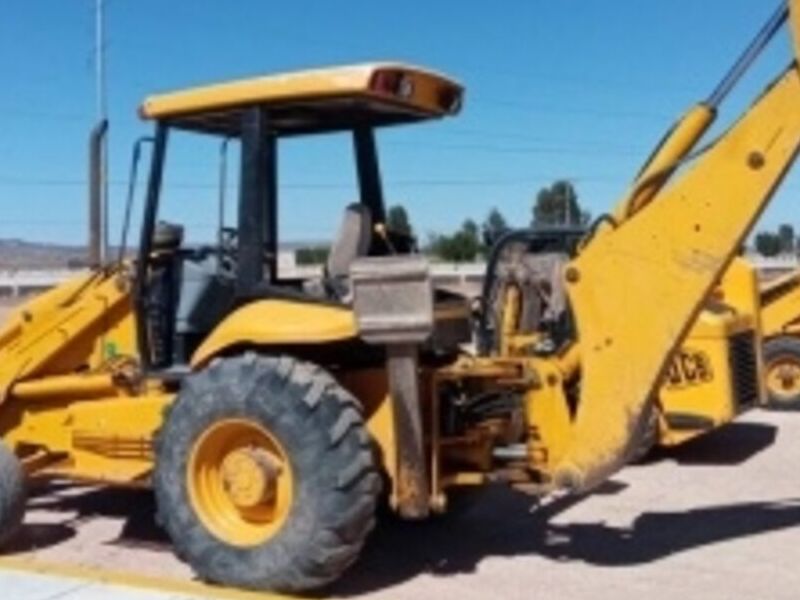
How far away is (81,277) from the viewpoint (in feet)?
27.6

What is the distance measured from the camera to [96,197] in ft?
29.0

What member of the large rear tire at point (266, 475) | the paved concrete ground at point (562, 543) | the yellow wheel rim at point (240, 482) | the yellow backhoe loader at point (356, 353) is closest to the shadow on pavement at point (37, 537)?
the paved concrete ground at point (562, 543)

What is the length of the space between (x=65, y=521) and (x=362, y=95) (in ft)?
11.4

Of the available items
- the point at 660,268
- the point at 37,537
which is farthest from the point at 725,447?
the point at 37,537

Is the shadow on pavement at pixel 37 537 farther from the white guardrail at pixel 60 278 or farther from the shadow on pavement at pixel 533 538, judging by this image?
the white guardrail at pixel 60 278

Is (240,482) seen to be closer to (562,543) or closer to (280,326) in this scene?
(280,326)

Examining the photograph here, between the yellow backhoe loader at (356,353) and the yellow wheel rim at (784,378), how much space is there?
6.81 m

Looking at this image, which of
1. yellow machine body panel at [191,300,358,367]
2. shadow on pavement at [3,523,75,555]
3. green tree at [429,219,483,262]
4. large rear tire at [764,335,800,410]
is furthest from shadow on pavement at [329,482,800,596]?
green tree at [429,219,483,262]

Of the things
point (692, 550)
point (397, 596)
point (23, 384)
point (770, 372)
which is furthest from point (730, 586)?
point (770, 372)

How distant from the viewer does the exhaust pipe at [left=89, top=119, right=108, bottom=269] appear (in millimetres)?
8406

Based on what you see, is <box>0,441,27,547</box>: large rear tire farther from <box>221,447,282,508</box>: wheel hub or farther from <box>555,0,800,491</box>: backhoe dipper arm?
<box>555,0,800,491</box>: backhoe dipper arm

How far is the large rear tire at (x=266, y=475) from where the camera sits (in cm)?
614

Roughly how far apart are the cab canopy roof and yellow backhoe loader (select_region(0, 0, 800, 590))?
1 centimetres

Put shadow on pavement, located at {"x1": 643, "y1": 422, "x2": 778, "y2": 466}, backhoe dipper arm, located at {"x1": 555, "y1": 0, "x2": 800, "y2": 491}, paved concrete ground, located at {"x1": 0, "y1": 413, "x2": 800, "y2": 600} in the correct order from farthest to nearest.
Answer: shadow on pavement, located at {"x1": 643, "y1": 422, "x2": 778, "y2": 466}
paved concrete ground, located at {"x1": 0, "y1": 413, "x2": 800, "y2": 600}
backhoe dipper arm, located at {"x1": 555, "y1": 0, "x2": 800, "y2": 491}
